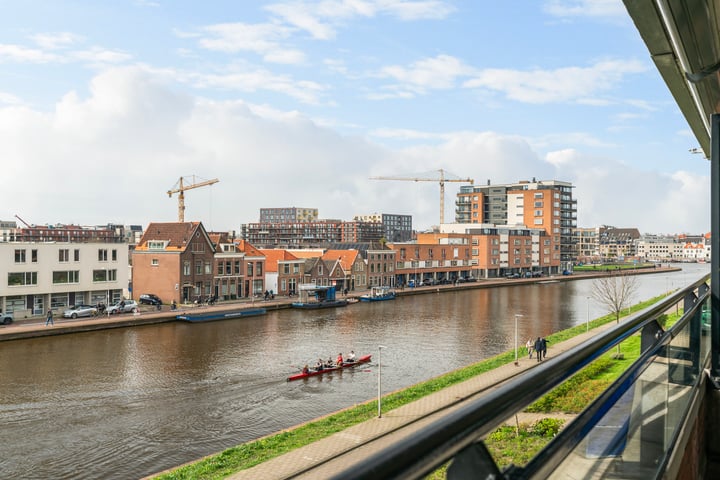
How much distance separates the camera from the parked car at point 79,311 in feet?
131

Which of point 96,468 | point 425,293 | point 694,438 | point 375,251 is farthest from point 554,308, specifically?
point 694,438

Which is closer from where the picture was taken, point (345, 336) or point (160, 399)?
point (160, 399)

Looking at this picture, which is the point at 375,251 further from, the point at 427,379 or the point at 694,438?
the point at 694,438

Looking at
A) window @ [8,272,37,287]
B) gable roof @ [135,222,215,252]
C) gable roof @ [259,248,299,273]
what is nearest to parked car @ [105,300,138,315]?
window @ [8,272,37,287]

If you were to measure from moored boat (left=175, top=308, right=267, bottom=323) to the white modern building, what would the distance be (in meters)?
7.21

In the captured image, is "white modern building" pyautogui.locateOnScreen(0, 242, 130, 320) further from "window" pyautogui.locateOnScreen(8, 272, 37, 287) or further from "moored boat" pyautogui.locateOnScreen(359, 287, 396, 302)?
"moored boat" pyautogui.locateOnScreen(359, 287, 396, 302)

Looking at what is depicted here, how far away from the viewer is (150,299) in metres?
48.4

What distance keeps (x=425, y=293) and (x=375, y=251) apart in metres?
7.80

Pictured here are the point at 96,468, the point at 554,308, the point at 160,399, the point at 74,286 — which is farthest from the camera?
the point at 554,308

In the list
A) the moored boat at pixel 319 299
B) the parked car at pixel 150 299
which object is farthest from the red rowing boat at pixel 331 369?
the parked car at pixel 150 299

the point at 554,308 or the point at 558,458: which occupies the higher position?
the point at 558,458

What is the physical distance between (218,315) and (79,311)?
31.0 feet

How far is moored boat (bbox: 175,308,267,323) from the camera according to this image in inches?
1638

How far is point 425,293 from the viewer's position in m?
68.5
